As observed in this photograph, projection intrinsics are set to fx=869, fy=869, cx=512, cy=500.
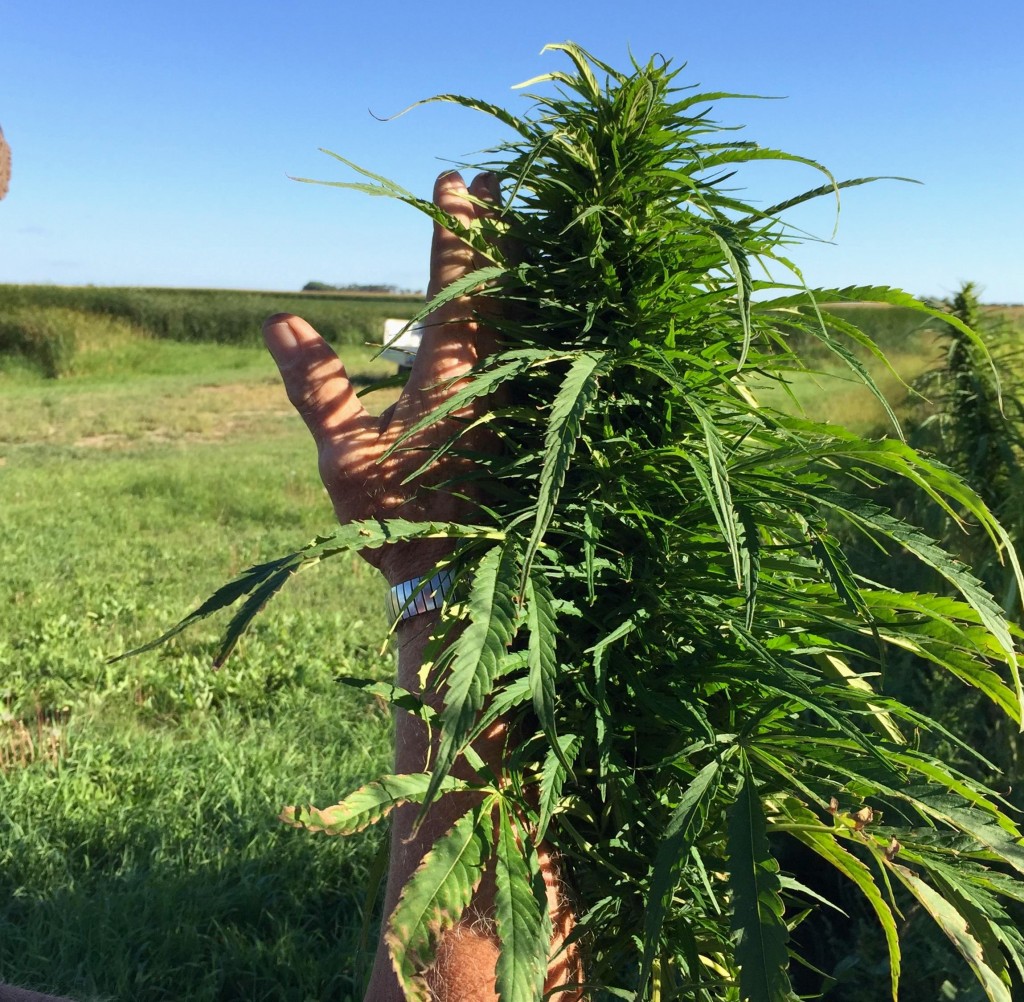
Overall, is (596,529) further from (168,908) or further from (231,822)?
(231,822)

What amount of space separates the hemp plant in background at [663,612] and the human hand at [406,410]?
94mm

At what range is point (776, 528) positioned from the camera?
0.97 metres

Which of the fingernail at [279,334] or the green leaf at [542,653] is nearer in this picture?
the green leaf at [542,653]

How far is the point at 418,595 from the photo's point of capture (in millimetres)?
1200

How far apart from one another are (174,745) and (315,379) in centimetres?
256

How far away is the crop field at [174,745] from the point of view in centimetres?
236

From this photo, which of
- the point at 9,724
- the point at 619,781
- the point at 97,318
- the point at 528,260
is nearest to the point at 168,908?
the point at 9,724

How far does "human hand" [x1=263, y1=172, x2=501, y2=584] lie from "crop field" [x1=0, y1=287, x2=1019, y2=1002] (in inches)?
21.8

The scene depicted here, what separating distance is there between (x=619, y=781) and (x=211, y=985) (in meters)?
1.87

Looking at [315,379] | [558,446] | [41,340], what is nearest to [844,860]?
[558,446]

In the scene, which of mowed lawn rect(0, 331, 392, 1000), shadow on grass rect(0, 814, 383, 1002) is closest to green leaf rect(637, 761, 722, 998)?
mowed lawn rect(0, 331, 392, 1000)

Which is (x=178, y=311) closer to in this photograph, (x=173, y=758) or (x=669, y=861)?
(x=173, y=758)

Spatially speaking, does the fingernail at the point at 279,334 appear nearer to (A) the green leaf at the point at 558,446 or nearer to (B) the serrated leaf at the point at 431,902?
(A) the green leaf at the point at 558,446

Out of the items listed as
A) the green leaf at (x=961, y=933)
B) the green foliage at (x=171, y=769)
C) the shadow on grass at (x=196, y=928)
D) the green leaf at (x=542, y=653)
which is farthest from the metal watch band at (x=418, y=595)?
the shadow on grass at (x=196, y=928)
